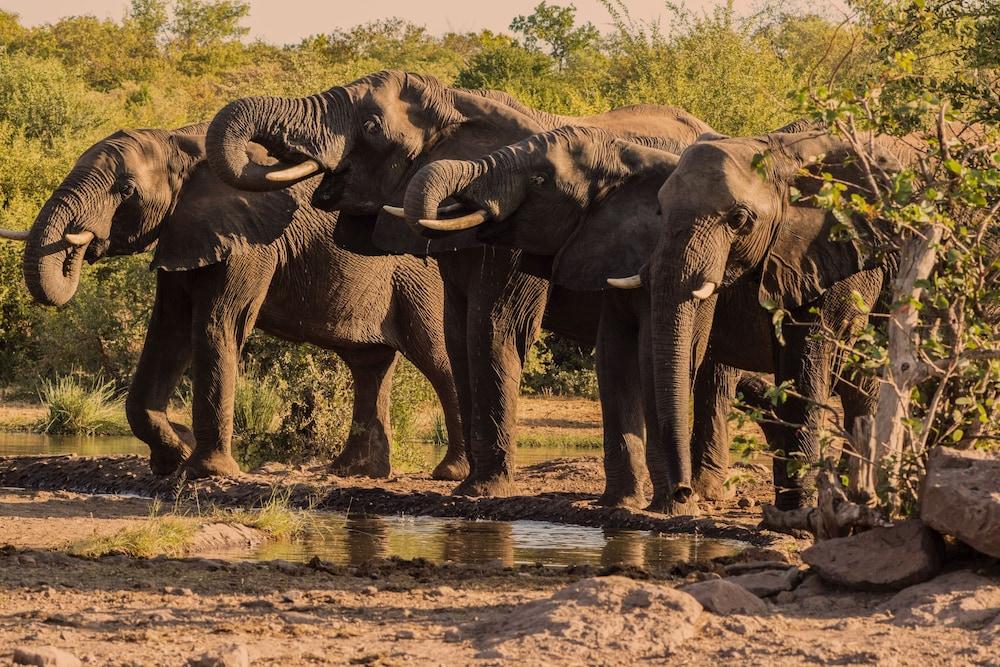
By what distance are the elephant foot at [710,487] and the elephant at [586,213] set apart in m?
0.83

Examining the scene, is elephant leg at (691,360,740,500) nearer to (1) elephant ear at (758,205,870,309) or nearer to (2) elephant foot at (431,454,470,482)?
(1) elephant ear at (758,205,870,309)

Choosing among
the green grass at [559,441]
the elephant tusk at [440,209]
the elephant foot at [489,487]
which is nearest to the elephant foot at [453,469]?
the elephant foot at [489,487]

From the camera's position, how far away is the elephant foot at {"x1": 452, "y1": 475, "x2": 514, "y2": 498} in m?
11.6

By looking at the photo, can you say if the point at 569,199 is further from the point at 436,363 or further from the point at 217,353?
the point at 436,363

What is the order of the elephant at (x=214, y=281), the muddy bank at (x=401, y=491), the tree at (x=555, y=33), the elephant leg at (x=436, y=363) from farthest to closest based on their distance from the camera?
1. the tree at (x=555, y=33)
2. the elephant leg at (x=436, y=363)
3. the elephant at (x=214, y=281)
4. the muddy bank at (x=401, y=491)

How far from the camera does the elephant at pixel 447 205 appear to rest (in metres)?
11.6

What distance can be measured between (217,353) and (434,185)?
254 centimetres

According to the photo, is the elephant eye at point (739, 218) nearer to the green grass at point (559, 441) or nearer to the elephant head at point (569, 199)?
the elephant head at point (569, 199)

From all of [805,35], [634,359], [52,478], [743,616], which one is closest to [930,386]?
[743,616]

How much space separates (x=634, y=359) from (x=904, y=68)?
11.4ft

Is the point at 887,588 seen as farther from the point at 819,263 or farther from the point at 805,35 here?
the point at 805,35

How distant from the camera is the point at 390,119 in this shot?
12016 millimetres

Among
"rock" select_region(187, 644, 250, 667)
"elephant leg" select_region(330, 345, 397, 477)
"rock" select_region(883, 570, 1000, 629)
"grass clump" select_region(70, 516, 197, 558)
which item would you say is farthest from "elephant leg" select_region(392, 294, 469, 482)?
"rock" select_region(187, 644, 250, 667)

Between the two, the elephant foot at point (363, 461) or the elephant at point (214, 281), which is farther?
the elephant foot at point (363, 461)
